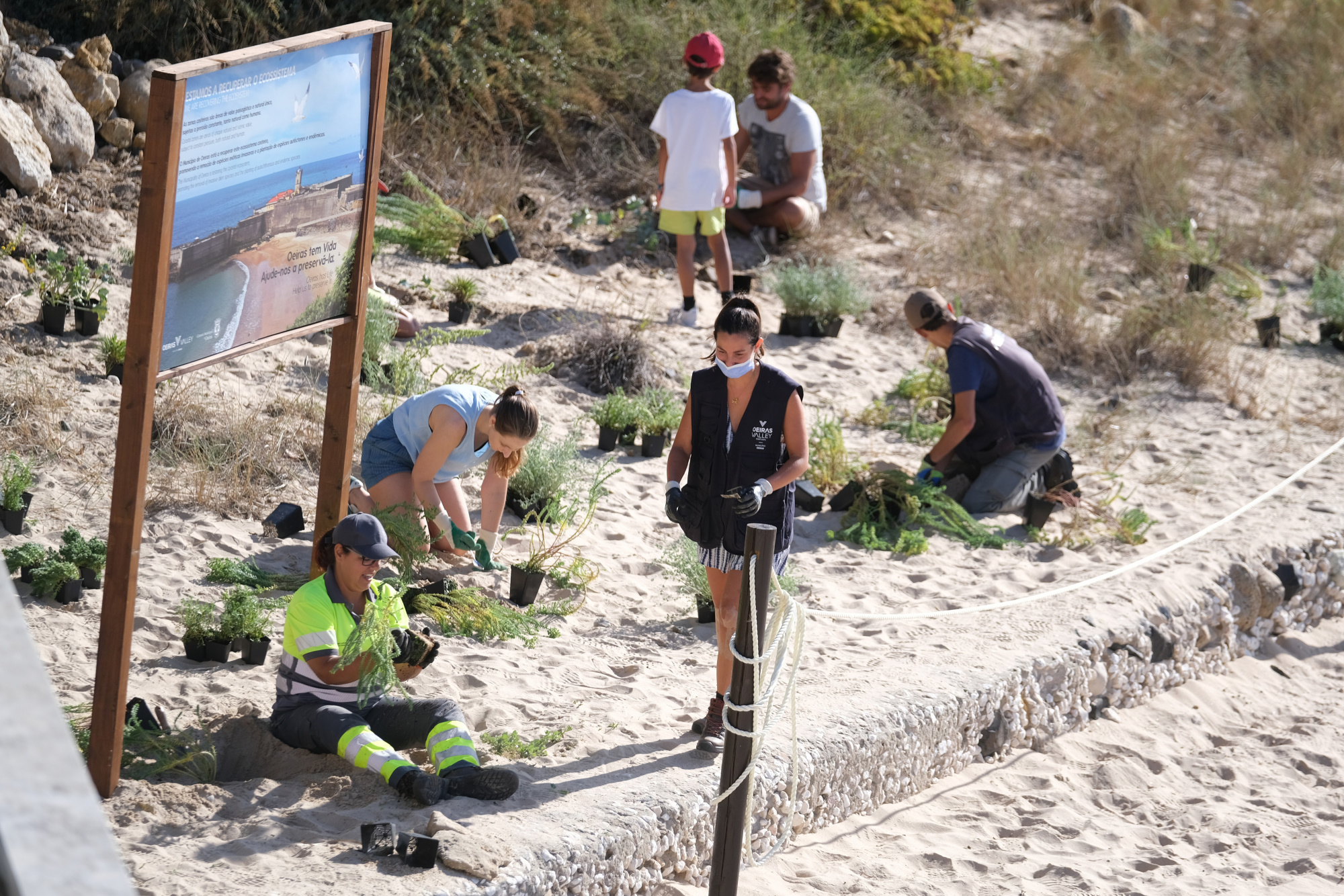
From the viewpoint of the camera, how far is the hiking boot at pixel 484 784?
383 cm

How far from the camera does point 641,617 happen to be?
5.45 m

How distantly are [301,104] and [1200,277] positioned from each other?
26.7 feet

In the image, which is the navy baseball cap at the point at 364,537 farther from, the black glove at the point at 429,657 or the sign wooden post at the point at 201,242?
the sign wooden post at the point at 201,242

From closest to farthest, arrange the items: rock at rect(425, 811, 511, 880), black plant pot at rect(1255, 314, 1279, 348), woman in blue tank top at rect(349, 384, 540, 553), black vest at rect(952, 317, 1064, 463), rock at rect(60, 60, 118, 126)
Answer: rock at rect(425, 811, 511, 880) → woman in blue tank top at rect(349, 384, 540, 553) → black vest at rect(952, 317, 1064, 463) → rock at rect(60, 60, 118, 126) → black plant pot at rect(1255, 314, 1279, 348)

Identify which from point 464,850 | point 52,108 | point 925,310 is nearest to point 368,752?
point 464,850

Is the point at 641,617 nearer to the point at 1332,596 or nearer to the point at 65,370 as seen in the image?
the point at 65,370

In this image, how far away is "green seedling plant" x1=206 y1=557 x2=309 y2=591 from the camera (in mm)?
4930

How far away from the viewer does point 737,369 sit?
413 centimetres

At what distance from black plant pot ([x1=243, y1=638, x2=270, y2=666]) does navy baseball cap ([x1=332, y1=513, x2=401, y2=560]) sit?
2.68 ft

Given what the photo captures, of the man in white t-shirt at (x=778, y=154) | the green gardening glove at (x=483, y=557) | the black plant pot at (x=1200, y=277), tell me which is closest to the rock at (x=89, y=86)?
the man in white t-shirt at (x=778, y=154)

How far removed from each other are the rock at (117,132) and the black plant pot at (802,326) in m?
4.39

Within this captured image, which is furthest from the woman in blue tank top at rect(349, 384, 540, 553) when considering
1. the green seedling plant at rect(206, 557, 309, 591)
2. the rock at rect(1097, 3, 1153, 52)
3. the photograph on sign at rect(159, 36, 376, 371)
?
the rock at rect(1097, 3, 1153, 52)

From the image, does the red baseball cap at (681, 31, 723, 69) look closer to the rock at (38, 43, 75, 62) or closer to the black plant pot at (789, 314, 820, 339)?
the black plant pot at (789, 314, 820, 339)

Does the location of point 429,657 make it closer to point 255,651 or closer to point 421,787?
point 421,787
